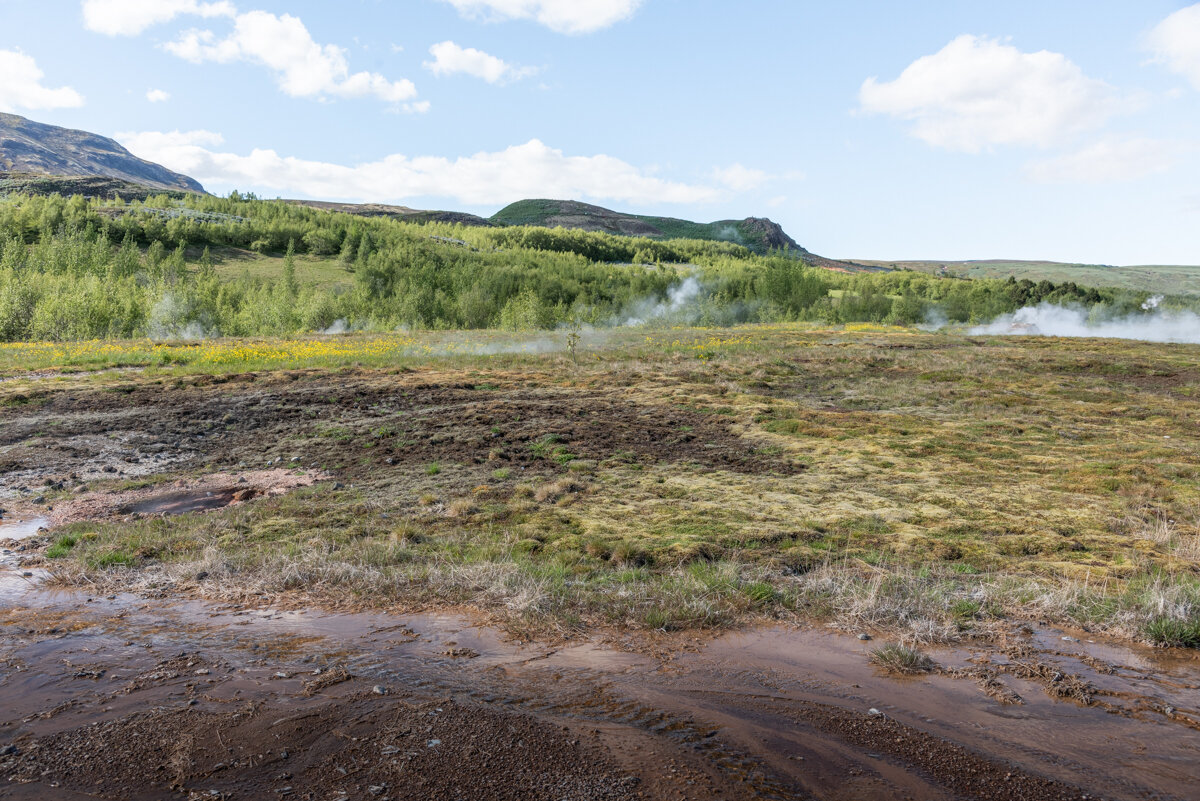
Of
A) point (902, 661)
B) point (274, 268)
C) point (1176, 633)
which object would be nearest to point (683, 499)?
point (902, 661)

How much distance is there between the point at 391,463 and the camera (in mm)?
14570

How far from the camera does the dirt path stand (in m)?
4.14

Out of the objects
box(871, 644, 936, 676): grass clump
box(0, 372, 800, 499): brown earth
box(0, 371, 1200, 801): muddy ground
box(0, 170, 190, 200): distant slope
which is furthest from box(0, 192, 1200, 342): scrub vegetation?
box(871, 644, 936, 676): grass clump

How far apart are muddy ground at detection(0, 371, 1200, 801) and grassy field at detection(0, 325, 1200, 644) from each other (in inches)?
25.7

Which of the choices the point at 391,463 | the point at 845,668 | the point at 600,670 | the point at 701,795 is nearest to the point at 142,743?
the point at 600,670

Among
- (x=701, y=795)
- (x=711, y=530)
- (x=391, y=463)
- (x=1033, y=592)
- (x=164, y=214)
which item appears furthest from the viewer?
(x=164, y=214)

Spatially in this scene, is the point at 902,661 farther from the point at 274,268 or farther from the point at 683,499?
the point at 274,268

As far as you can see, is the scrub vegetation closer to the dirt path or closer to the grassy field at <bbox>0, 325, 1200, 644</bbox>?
the grassy field at <bbox>0, 325, 1200, 644</bbox>

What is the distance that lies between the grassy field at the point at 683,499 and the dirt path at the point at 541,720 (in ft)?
3.10

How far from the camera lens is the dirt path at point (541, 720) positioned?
4145 mm

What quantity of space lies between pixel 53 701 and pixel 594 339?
154 feet

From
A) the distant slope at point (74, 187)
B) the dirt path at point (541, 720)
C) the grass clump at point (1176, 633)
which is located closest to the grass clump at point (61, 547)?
the dirt path at point (541, 720)

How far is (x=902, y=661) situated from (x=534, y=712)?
321 cm

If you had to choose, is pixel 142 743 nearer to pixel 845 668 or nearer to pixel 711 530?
pixel 845 668
